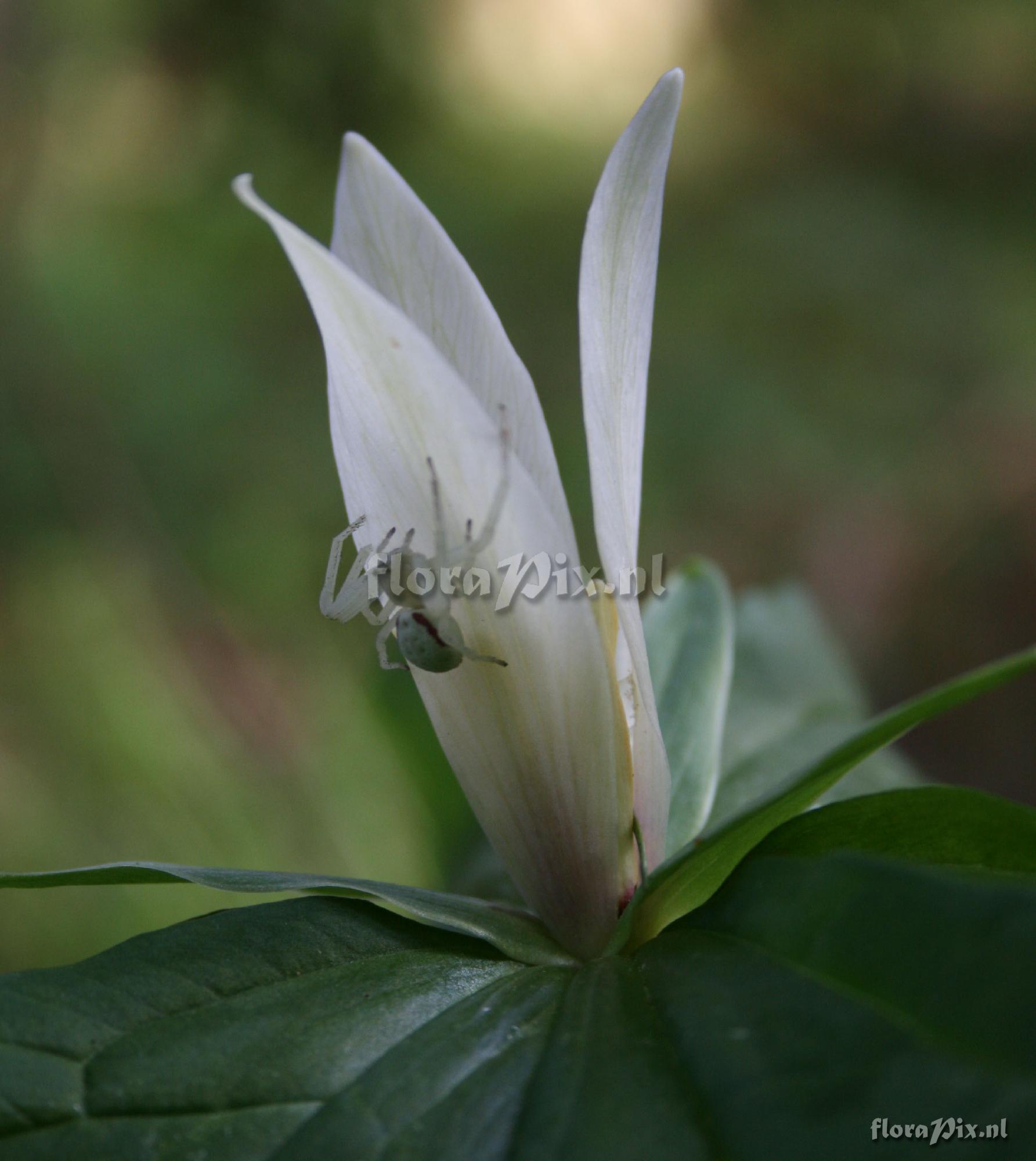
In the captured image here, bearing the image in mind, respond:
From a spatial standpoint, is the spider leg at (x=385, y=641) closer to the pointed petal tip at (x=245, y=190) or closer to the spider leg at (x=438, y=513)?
the spider leg at (x=438, y=513)

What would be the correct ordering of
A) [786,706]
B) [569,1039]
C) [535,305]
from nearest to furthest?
[569,1039] < [786,706] < [535,305]

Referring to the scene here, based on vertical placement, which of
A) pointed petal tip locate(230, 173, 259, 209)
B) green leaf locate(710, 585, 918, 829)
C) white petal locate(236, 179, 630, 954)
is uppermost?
pointed petal tip locate(230, 173, 259, 209)

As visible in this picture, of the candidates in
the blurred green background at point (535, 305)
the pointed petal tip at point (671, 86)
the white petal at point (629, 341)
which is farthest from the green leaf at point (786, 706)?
the blurred green background at point (535, 305)

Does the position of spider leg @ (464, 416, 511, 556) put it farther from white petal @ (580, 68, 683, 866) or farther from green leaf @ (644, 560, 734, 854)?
green leaf @ (644, 560, 734, 854)

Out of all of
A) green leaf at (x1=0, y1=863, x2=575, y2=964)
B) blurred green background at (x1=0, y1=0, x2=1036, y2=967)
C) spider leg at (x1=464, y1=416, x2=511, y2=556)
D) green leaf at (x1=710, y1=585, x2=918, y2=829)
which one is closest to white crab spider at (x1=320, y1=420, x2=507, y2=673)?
spider leg at (x1=464, y1=416, x2=511, y2=556)

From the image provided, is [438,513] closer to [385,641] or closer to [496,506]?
[496,506]

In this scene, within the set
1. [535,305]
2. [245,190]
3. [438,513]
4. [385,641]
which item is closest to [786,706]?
[385,641]
